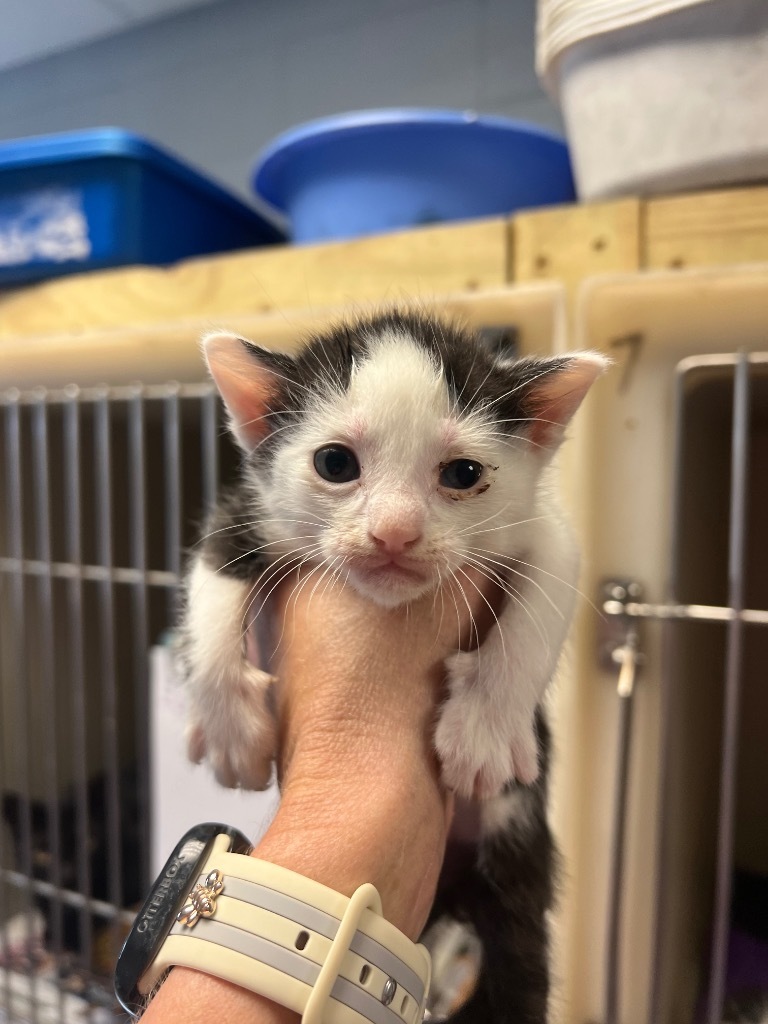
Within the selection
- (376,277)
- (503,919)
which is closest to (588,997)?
(503,919)

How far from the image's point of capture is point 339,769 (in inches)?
21.5

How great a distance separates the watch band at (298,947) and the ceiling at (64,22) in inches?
63.7

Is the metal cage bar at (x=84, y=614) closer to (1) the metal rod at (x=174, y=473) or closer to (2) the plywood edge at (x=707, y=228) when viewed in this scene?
(1) the metal rod at (x=174, y=473)

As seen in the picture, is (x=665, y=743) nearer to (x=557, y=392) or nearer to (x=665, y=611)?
(x=665, y=611)

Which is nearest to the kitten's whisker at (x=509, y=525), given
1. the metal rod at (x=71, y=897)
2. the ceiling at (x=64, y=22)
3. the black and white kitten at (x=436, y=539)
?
the black and white kitten at (x=436, y=539)

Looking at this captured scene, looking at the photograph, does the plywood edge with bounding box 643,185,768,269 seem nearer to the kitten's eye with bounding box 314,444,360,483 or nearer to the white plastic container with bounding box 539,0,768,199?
the white plastic container with bounding box 539,0,768,199

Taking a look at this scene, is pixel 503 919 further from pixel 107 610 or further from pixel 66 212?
pixel 66 212

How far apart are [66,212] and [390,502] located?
37.9 inches

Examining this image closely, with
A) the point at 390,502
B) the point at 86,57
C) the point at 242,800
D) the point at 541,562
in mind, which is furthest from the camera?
the point at 86,57

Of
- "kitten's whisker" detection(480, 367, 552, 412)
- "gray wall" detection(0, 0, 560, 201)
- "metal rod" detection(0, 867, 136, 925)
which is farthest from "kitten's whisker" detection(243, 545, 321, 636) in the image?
"gray wall" detection(0, 0, 560, 201)

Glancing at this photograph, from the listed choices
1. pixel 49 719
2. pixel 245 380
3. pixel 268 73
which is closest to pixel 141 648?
pixel 49 719

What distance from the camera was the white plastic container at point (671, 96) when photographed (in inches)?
28.4

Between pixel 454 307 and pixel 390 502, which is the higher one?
pixel 454 307

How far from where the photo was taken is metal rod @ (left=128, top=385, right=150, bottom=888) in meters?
1.02
